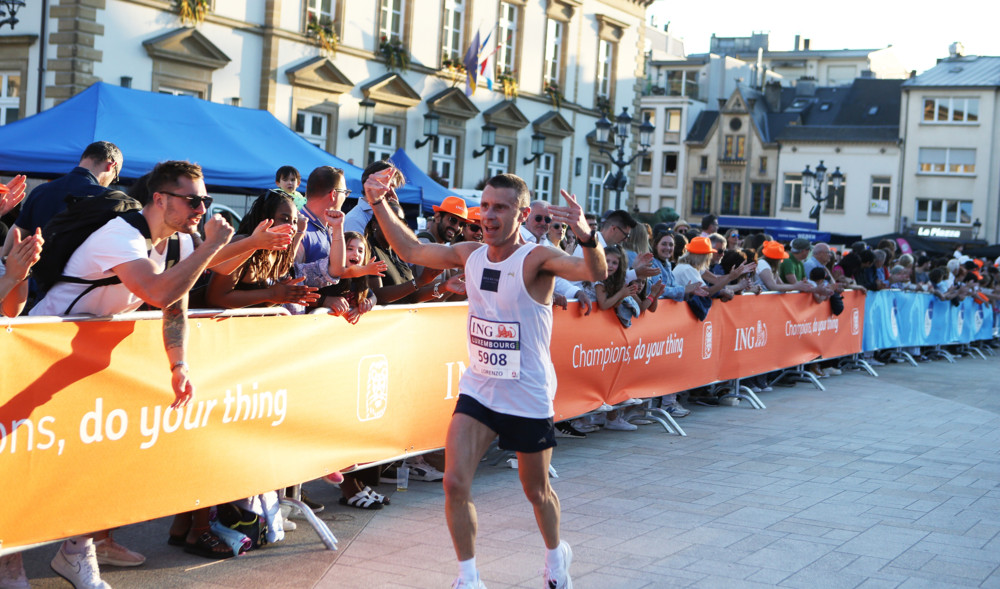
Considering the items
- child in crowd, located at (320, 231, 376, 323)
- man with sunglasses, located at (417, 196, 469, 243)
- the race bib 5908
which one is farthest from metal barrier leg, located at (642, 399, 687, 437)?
the race bib 5908

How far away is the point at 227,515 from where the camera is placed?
6.10m

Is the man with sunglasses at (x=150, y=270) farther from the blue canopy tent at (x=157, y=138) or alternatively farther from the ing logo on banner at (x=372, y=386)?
the blue canopy tent at (x=157, y=138)

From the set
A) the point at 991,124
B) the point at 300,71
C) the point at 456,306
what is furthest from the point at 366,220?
the point at 991,124

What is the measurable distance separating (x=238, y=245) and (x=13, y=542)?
61.6 inches

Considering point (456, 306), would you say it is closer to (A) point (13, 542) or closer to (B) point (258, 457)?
(B) point (258, 457)

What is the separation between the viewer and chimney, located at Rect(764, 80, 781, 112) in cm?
7775

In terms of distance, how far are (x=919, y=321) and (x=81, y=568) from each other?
17.5 m

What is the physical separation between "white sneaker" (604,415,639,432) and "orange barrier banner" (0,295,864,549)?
226 cm

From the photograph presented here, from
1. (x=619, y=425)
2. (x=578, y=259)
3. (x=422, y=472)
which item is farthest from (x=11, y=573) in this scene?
(x=619, y=425)

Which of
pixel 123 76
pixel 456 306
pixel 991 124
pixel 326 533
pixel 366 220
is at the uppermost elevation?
pixel 991 124

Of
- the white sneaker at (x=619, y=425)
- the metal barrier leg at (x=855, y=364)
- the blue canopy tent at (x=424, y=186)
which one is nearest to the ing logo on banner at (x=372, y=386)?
the white sneaker at (x=619, y=425)

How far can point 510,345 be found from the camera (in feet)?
17.2

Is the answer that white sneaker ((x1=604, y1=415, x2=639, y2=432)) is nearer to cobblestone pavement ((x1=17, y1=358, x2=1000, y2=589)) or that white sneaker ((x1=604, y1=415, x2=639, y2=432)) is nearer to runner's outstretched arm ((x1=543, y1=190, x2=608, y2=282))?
cobblestone pavement ((x1=17, y1=358, x2=1000, y2=589))

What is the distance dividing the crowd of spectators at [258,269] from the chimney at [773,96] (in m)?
69.1
